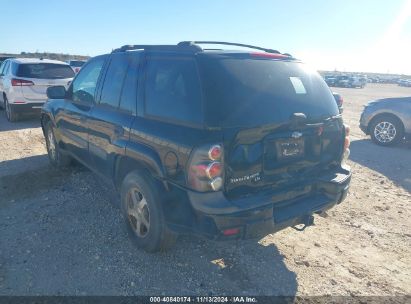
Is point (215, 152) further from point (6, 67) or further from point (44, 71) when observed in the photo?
→ point (6, 67)

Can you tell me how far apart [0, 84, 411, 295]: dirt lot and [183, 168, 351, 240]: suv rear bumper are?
23.7 inches

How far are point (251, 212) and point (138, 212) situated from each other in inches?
51.0

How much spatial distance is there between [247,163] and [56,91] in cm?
346

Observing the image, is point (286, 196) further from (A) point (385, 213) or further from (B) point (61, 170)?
(B) point (61, 170)

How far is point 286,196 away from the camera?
300 centimetres

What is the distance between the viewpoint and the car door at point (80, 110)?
4344 millimetres

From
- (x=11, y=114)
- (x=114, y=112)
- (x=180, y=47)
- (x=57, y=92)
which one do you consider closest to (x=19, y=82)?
(x=11, y=114)

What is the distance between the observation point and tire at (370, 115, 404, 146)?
865 centimetres

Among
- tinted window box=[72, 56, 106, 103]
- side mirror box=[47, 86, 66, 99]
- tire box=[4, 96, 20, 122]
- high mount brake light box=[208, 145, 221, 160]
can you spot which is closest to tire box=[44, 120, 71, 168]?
side mirror box=[47, 86, 66, 99]

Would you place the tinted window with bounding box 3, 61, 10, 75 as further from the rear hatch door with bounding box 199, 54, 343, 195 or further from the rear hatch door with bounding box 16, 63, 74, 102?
the rear hatch door with bounding box 199, 54, 343, 195

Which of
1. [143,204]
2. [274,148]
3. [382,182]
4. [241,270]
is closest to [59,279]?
[143,204]

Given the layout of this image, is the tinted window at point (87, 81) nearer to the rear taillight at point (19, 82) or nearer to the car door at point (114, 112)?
the car door at point (114, 112)

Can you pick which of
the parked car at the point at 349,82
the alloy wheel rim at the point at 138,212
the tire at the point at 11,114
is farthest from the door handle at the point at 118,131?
the parked car at the point at 349,82

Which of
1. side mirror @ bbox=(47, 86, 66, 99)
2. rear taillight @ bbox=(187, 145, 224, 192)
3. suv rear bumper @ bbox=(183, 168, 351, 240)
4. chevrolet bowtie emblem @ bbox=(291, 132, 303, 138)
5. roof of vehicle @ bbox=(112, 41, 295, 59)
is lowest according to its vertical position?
suv rear bumper @ bbox=(183, 168, 351, 240)
